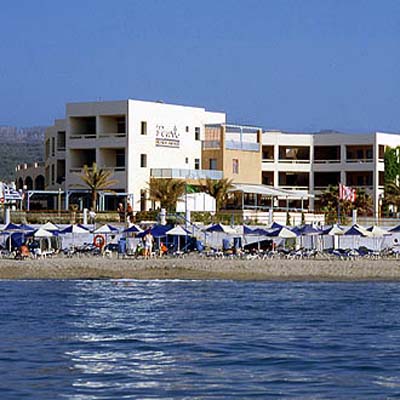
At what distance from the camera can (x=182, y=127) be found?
73.4 metres

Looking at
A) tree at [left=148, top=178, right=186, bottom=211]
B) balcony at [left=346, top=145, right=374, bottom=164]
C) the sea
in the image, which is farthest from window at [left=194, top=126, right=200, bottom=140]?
the sea

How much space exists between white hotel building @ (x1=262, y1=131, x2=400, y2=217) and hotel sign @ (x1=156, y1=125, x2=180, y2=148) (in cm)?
1229

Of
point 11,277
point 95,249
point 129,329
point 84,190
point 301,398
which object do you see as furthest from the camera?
point 84,190

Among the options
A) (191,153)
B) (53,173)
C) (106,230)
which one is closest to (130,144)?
(191,153)

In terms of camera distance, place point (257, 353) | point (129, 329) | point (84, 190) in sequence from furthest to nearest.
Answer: point (84, 190) < point (129, 329) < point (257, 353)

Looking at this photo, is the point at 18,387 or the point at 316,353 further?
the point at 316,353

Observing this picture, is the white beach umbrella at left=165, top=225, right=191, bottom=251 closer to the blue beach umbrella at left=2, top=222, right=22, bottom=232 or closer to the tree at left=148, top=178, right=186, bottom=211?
the blue beach umbrella at left=2, top=222, right=22, bottom=232

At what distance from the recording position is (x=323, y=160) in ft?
278

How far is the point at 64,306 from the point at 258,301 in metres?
6.35

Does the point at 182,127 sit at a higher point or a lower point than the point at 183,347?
higher

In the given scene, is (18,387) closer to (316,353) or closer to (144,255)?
(316,353)

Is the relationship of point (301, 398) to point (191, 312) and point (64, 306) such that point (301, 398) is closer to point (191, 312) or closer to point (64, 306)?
point (191, 312)

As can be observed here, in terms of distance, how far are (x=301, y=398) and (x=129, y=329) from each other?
1099cm

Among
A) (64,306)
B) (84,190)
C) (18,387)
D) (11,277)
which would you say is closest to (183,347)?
(18,387)
